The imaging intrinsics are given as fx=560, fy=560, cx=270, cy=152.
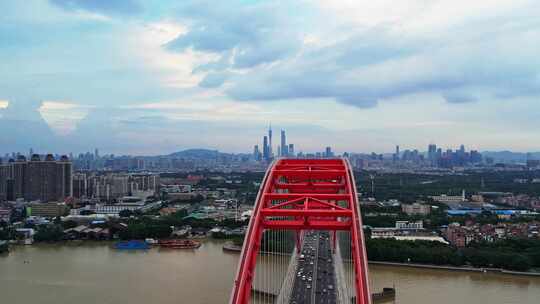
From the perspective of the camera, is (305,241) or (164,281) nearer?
(305,241)

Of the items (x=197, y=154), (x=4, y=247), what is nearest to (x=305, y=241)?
(x=4, y=247)

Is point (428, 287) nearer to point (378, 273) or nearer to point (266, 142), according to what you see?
point (378, 273)

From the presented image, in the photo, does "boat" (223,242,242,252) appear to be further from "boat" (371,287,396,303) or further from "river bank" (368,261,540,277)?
"boat" (371,287,396,303)

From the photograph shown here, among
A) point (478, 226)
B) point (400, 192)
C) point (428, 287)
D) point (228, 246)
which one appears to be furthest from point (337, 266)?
point (400, 192)

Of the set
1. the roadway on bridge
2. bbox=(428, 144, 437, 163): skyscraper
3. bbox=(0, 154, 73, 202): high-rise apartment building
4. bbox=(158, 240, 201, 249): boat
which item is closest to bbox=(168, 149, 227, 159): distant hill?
bbox=(428, 144, 437, 163): skyscraper

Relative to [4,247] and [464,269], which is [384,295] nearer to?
[464,269]

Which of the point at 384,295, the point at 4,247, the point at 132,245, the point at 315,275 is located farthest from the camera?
the point at 132,245
